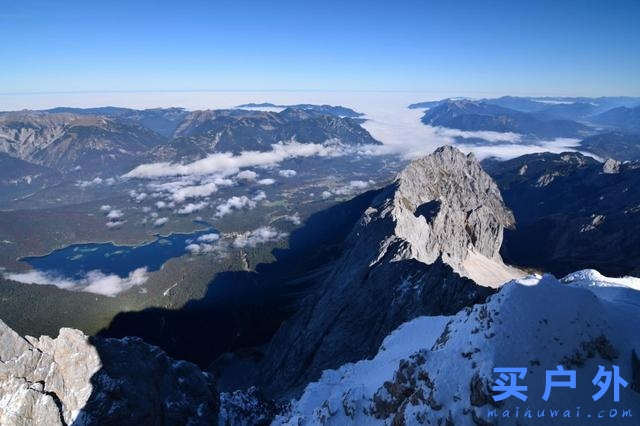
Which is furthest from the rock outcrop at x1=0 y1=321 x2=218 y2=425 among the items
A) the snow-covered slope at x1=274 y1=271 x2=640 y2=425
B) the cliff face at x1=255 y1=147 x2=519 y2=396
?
the snow-covered slope at x1=274 y1=271 x2=640 y2=425

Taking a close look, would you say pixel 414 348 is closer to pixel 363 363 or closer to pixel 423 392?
pixel 363 363

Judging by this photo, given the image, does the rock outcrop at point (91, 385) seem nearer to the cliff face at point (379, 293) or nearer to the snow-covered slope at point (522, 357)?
the cliff face at point (379, 293)

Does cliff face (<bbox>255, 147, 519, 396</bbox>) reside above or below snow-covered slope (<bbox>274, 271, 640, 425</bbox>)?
below

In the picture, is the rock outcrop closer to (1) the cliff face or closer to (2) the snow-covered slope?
(1) the cliff face

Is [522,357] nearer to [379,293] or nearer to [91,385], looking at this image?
[91,385]

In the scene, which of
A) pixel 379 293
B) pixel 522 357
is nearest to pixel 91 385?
pixel 522 357
